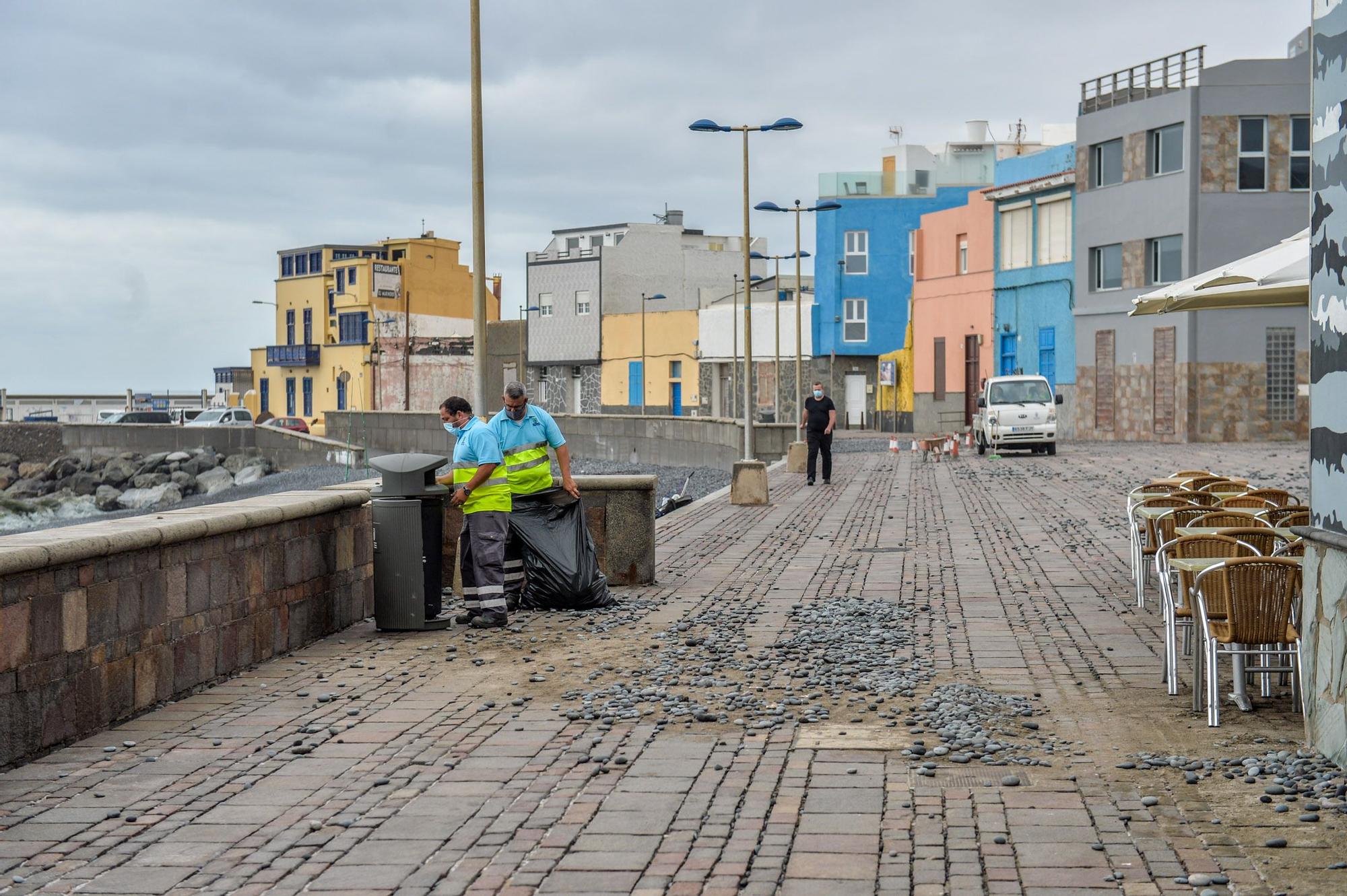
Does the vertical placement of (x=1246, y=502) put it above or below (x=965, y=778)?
above

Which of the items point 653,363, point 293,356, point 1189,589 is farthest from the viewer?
point 293,356

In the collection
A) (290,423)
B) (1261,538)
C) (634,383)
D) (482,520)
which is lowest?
(290,423)

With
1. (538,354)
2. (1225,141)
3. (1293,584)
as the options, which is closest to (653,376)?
(538,354)

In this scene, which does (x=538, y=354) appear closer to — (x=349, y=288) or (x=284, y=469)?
(x=349, y=288)

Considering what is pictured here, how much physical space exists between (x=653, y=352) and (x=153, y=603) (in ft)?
233

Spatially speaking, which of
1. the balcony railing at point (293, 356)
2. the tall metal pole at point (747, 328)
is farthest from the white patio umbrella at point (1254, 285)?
the balcony railing at point (293, 356)

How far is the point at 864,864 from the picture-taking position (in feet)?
16.9

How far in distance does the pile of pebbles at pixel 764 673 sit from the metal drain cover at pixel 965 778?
1173mm

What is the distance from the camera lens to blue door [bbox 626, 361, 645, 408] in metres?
80.0

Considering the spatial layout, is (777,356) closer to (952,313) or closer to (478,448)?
(952,313)

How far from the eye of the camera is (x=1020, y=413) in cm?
3844

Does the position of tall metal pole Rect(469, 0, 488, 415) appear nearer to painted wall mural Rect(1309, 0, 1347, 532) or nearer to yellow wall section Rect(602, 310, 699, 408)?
painted wall mural Rect(1309, 0, 1347, 532)

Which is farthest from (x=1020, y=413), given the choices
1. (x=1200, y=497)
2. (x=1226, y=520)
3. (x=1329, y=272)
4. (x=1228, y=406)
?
(x=1329, y=272)

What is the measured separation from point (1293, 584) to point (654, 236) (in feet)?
262
